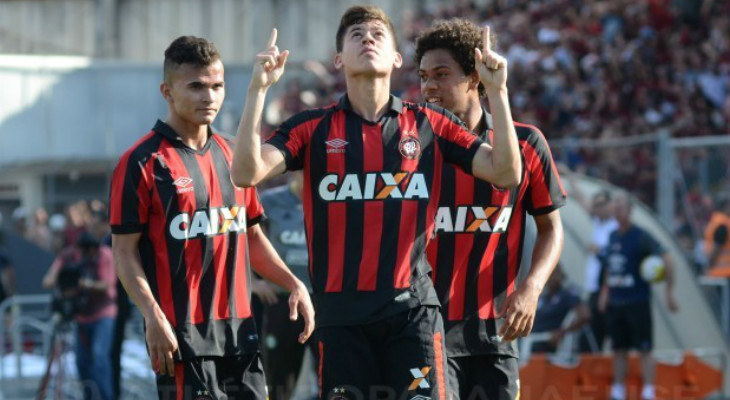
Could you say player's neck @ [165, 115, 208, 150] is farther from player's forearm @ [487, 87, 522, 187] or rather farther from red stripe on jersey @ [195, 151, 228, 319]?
player's forearm @ [487, 87, 522, 187]

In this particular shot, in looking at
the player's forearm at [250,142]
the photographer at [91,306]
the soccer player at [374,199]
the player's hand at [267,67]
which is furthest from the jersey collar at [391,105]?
the photographer at [91,306]

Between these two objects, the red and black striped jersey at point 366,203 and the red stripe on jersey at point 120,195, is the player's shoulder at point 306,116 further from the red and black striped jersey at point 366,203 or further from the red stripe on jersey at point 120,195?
the red stripe on jersey at point 120,195

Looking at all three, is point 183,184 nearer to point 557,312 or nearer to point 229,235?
point 229,235

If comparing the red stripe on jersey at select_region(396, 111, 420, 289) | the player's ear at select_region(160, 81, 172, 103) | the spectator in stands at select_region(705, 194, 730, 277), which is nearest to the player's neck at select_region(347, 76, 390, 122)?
the red stripe on jersey at select_region(396, 111, 420, 289)

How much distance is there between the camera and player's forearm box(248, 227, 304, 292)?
611 cm

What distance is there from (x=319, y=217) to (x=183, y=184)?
0.89 metres

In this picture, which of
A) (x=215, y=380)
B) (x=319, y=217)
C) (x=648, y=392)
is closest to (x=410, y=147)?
(x=319, y=217)

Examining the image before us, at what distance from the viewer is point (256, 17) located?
31.1 meters

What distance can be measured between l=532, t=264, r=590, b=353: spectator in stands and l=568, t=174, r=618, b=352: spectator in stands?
0.17 metres

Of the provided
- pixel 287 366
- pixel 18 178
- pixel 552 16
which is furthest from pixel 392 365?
pixel 18 178

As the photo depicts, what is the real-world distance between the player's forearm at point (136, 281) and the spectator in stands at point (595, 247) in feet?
27.1

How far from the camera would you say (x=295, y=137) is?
210 inches

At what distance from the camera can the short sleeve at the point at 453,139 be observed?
5.38 metres

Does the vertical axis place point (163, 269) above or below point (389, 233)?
below
